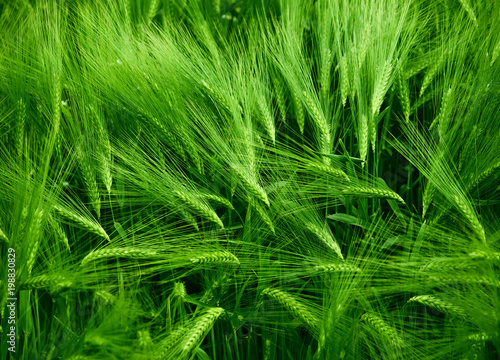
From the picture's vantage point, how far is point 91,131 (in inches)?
43.6

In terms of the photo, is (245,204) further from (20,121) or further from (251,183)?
(20,121)

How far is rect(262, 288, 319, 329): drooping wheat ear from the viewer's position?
944 millimetres

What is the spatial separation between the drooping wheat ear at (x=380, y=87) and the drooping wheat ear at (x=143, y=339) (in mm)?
735

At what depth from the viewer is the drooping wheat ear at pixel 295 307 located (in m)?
0.94

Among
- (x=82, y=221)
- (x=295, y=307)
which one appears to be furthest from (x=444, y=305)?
(x=82, y=221)

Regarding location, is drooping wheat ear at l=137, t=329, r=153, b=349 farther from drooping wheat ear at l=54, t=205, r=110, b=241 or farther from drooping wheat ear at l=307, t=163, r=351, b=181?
drooping wheat ear at l=307, t=163, r=351, b=181

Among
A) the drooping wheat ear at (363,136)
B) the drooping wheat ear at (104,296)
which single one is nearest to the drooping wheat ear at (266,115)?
the drooping wheat ear at (363,136)

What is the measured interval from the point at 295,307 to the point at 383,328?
195 mm

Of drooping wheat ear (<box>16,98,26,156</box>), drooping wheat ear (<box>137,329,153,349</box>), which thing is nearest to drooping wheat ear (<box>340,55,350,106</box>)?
drooping wheat ear (<box>137,329,153,349</box>)

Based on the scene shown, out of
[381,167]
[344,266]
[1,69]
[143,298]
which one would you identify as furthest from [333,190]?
[1,69]

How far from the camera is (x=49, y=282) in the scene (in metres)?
0.90

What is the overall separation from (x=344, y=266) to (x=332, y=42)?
0.76 meters

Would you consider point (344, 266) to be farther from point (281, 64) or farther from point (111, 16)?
point (111, 16)

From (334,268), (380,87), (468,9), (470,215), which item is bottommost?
(334,268)
